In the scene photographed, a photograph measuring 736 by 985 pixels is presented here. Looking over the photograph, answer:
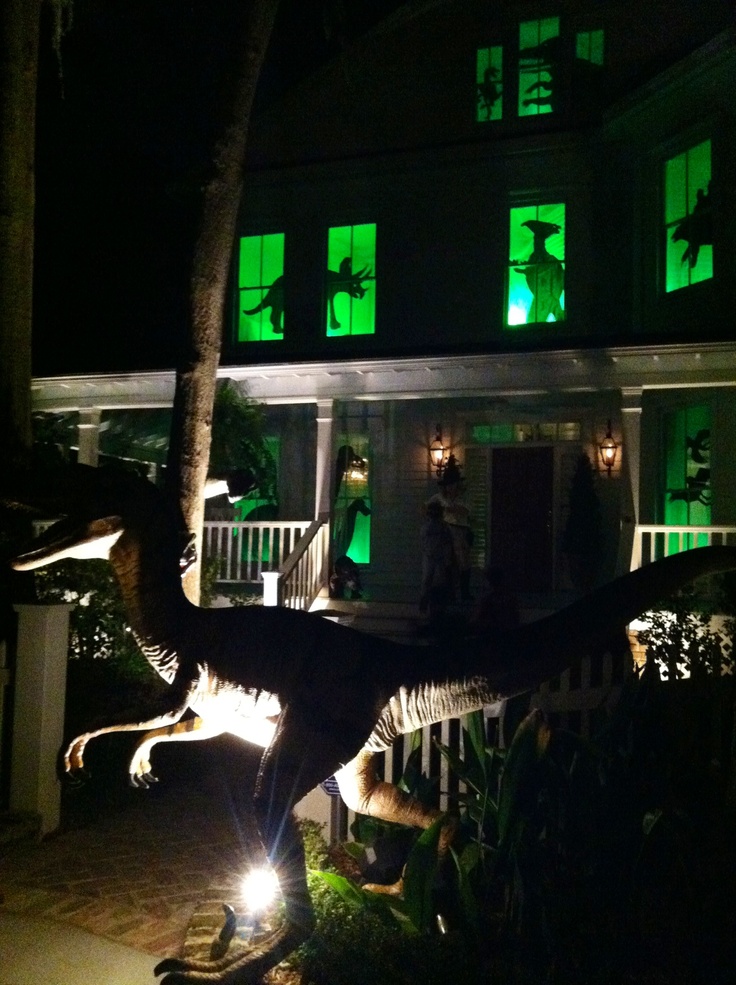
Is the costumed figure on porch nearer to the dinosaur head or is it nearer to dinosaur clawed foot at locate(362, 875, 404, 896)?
dinosaur clawed foot at locate(362, 875, 404, 896)

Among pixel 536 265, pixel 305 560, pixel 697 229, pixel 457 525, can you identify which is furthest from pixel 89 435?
pixel 697 229

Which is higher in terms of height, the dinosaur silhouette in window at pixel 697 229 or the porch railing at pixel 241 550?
the dinosaur silhouette in window at pixel 697 229

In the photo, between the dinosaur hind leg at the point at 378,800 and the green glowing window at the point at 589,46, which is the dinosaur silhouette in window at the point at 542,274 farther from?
the dinosaur hind leg at the point at 378,800

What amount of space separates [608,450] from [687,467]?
1.00 metres

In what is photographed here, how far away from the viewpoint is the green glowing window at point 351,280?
13500mm

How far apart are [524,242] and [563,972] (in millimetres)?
10684

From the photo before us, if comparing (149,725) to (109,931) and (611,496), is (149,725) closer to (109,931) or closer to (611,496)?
(109,931)

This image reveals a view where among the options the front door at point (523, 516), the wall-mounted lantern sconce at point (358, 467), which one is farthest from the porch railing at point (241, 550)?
the front door at point (523, 516)

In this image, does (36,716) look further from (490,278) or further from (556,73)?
(556,73)

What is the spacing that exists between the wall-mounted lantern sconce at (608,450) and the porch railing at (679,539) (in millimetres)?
1812

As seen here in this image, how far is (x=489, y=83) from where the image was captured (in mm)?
13023

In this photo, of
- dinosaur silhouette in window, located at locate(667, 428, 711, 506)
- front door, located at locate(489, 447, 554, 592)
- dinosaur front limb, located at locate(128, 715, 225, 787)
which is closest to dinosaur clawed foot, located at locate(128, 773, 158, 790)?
dinosaur front limb, located at locate(128, 715, 225, 787)

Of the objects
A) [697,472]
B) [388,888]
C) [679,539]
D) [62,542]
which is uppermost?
[697,472]

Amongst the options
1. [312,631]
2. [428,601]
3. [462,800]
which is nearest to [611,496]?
[428,601]
